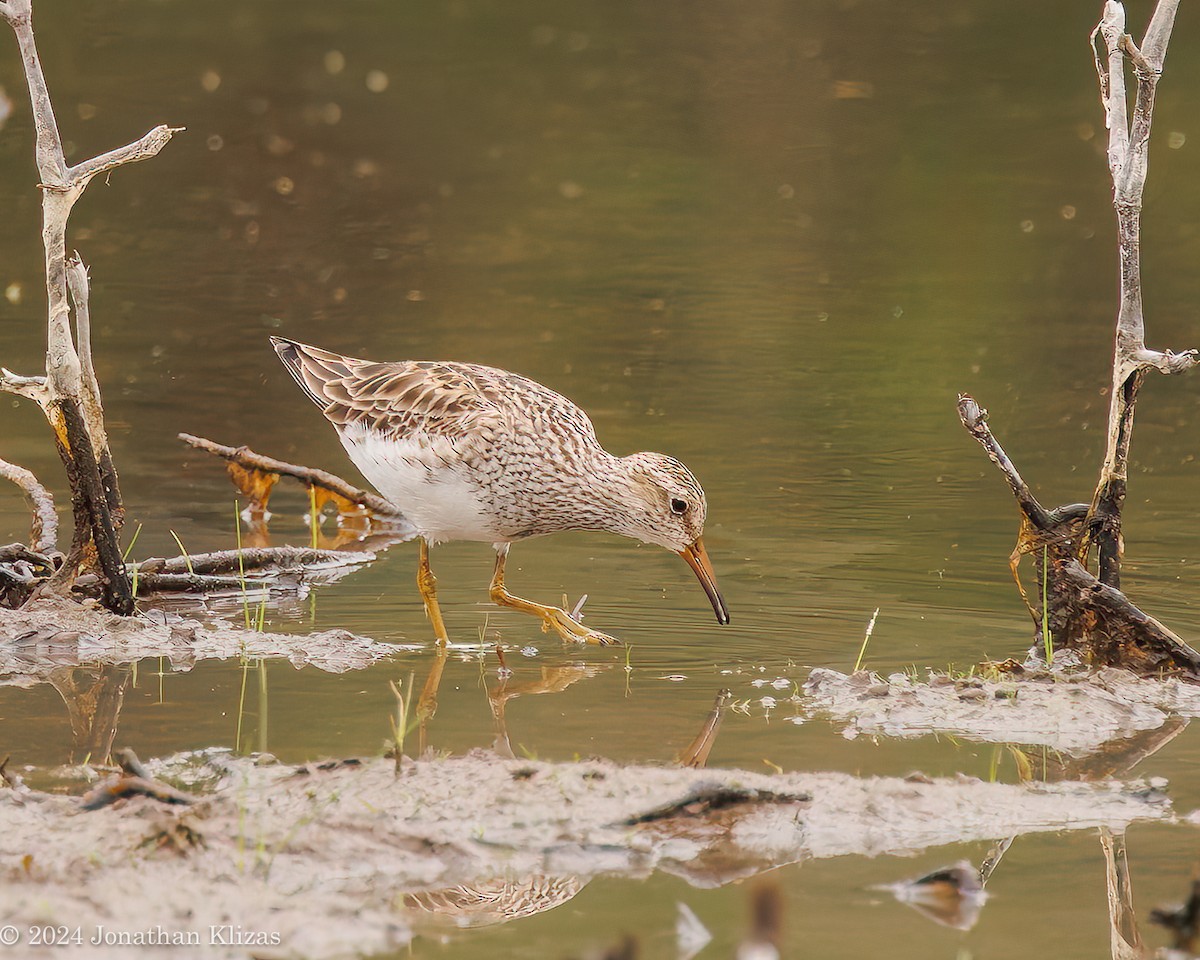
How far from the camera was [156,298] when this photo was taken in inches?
583

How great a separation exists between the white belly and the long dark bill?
2.85 feet

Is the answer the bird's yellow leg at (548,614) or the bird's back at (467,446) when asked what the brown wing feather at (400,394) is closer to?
the bird's back at (467,446)

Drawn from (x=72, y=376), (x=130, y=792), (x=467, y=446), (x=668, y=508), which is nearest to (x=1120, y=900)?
(x=130, y=792)

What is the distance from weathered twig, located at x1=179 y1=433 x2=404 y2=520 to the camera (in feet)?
31.0

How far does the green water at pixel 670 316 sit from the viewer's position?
6410mm

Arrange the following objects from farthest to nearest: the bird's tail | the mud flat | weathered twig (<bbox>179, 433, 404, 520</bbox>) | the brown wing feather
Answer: weathered twig (<bbox>179, 433, 404, 520</bbox>) < the bird's tail < the brown wing feather < the mud flat

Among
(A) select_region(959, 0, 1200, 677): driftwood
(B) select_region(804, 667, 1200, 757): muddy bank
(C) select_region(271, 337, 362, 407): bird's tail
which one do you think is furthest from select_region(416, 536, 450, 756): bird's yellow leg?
(A) select_region(959, 0, 1200, 677): driftwood

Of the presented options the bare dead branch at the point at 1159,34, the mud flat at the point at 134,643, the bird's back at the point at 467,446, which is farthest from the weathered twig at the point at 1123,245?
the mud flat at the point at 134,643

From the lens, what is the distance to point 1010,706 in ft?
21.5

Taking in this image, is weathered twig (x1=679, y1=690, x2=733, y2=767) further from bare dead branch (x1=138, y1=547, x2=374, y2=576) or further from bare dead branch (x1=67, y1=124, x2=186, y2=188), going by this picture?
bare dead branch (x1=67, y1=124, x2=186, y2=188)

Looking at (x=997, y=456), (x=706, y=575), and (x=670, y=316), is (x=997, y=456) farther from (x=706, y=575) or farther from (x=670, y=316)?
(x=670, y=316)

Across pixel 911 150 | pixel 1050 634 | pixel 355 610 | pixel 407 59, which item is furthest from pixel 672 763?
pixel 407 59

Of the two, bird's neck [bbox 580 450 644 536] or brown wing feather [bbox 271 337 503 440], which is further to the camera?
brown wing feather [bbox 271 337 503 440]

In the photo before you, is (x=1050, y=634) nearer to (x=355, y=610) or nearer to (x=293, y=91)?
(x=355, y=610)
